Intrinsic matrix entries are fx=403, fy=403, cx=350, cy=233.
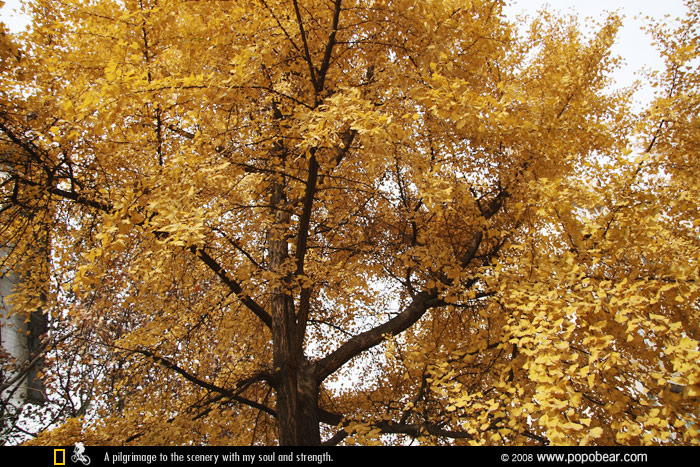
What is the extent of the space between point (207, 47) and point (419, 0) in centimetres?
204

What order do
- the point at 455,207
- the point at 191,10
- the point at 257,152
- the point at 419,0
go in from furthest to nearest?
the point at 455,207 → the point at 257,152 → the point at 191,10 → the point at 419,0

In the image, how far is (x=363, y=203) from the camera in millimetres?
5879

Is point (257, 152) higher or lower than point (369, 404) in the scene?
higher

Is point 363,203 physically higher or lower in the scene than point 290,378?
higher

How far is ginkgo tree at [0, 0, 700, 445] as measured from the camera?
2.87 m

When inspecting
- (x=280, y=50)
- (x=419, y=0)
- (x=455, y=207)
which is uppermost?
(x=280, y=50)

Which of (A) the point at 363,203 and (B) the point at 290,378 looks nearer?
(B) the point at 290,378

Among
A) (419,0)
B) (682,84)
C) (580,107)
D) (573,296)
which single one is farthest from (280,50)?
(682,84)

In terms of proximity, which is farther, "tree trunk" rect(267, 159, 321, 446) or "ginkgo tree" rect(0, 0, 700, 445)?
"tree trunk" rect(267, 159, 321, 446)

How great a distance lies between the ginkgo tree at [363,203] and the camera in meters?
2.87

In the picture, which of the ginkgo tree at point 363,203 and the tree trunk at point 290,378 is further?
the tree trunk at point 290,378

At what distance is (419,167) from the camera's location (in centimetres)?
393

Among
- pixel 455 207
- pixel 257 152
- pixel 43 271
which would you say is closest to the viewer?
pixel 257 152

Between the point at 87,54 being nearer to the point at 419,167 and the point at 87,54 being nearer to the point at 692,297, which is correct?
the point at 419,167
